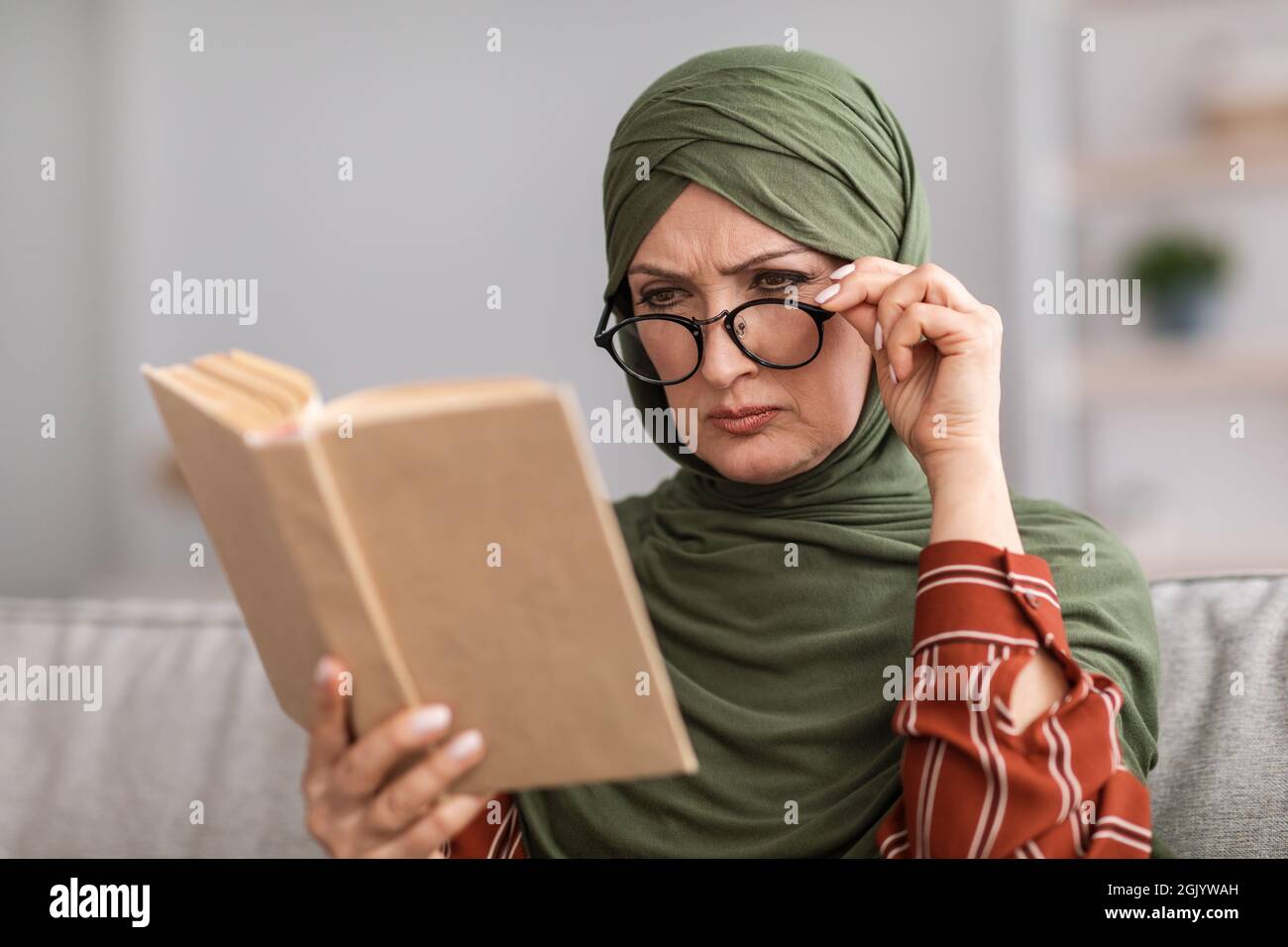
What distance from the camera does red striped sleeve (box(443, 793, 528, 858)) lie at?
3.93 feet

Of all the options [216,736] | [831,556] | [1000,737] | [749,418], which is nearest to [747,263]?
[749,418]

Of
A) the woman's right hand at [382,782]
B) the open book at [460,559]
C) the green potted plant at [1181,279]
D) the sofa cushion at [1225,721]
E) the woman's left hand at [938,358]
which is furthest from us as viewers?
the green potted plant at [1181,279]

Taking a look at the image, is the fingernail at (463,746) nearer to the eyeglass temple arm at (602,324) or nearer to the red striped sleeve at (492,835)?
the red striped sleeve at (492,835)

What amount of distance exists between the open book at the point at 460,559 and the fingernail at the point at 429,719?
1 cm

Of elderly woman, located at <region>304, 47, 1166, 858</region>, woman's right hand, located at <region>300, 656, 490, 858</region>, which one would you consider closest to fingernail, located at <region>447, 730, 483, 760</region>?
woman's right hand, located at <region>300, 656, 490, 858</region>

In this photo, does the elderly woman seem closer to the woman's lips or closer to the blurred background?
the woman's lips

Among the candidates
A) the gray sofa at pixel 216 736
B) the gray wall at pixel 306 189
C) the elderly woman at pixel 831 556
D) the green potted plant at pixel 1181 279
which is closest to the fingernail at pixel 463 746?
the elderly woman at pixel 831 556

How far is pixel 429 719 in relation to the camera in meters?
0.81

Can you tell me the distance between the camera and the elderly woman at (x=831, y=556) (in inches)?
37.1

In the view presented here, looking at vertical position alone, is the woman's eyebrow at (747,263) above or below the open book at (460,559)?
above

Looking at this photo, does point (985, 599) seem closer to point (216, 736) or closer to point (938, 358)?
point (938, 358)

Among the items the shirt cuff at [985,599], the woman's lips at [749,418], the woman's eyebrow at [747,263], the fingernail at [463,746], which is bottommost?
the fingernail at [463,746]
